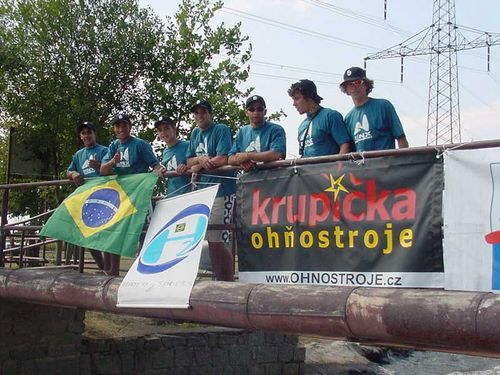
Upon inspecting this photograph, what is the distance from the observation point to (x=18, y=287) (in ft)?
27.2

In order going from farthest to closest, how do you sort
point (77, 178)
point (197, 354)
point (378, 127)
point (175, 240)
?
point (197, 354) < point (77, 178) < point (175, 240) < point (378, 127)

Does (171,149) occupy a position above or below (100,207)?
above

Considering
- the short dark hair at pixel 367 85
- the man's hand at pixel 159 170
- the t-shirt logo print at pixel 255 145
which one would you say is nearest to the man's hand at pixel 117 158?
the man's hand at pixel 159 170

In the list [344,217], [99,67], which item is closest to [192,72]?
[99,67]

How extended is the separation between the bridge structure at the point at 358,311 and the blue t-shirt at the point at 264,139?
0.40m

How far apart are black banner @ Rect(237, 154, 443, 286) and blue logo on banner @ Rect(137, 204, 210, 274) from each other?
0.34 meters

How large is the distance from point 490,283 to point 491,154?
2.46ft

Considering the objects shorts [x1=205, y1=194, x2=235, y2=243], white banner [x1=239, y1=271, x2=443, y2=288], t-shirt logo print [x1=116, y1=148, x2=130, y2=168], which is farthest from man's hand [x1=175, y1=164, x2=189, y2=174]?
white banner [x1=239, y1=271, x2=443, y2=288]

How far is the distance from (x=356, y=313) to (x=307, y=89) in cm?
200

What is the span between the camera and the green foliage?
46.9 feet

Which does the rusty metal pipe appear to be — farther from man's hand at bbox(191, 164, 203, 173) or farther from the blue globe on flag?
man's hand at bbox(191, 164, 203, 173)

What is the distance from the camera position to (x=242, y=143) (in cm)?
629

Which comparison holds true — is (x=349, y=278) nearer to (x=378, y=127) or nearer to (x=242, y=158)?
(x=378, y=127)

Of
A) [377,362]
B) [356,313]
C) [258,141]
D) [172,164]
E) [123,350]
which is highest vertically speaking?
[258,141]
